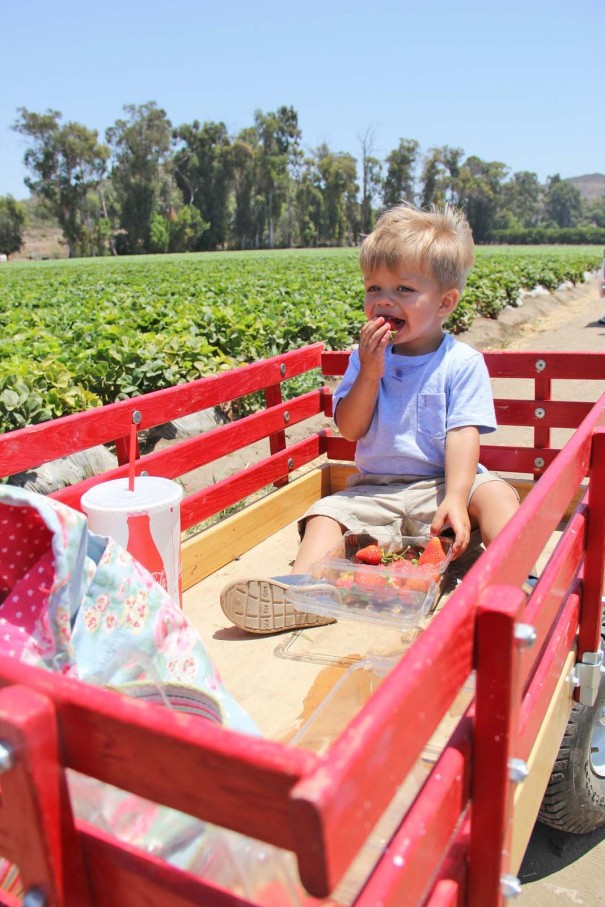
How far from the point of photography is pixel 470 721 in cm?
108

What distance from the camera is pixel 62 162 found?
9050 cm

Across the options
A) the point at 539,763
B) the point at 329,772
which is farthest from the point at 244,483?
the point at 329,772

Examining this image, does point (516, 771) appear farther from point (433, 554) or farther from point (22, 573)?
point (433, 554)

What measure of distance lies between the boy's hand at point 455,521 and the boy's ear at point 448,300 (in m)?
0.73

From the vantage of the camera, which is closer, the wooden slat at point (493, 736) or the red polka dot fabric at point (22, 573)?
the wooden slat at point (493, 736)

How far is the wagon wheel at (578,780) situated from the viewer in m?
2.08

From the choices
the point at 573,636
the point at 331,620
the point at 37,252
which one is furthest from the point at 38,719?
the point at 37,252

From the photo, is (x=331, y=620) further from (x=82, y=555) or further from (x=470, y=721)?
(x=470, y=721)

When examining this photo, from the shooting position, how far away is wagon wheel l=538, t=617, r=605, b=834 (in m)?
2.08

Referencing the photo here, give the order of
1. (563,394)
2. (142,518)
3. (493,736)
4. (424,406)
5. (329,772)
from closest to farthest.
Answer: (329,772) → (493,736) → (142,518) → (424,406) → (563,394)

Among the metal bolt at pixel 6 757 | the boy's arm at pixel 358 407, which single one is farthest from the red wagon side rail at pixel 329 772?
the boy's arm at pixel 358 407

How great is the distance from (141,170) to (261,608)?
319ft

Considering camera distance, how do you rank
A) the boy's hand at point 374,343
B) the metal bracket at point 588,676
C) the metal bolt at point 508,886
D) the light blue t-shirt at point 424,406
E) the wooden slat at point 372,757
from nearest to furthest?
1. the wooden slat at point 372,757
2. the metal bolt at point 508,886
3. the metal bracket at point 588,676
4. the boy's hand at point 374,343
5. the light blue t-shirt at point 424,406

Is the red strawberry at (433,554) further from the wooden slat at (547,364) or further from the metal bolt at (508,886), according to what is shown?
the metal bolt at (508,886)
